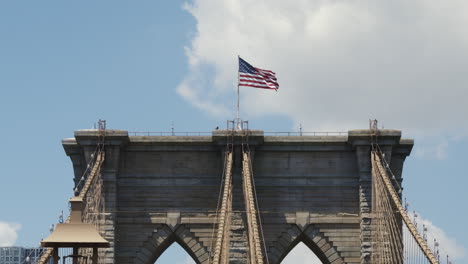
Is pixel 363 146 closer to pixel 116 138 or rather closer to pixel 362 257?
pixel 362 257

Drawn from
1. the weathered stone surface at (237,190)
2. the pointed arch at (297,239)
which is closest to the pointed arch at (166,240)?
the weathered stone surface at (237,190)

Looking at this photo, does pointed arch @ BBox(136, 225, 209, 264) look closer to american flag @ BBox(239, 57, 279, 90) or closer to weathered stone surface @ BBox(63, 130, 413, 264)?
weathered stone surface @ BBox(63, 130, 413, 264)

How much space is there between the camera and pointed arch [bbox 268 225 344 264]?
2509 inches

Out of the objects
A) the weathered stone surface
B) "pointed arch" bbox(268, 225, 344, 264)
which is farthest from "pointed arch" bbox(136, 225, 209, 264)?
"pointed arch" bbox(268, 225, 344, 264)

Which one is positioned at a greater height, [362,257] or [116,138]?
[116,138]

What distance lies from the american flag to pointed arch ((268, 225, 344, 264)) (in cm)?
862

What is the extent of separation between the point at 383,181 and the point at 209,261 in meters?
10.1

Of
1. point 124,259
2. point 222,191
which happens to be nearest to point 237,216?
point 222,191

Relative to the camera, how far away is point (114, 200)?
6412 cm

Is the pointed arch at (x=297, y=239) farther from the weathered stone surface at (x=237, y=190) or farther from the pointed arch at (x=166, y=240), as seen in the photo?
the pointed arch at (x=166, y=240)

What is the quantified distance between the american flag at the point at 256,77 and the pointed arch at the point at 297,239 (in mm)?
8615

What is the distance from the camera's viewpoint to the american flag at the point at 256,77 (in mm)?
67688

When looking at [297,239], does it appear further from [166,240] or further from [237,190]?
[166,240]

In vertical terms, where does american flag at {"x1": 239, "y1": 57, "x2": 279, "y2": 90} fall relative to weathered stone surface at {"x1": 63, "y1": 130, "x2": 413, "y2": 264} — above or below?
above
